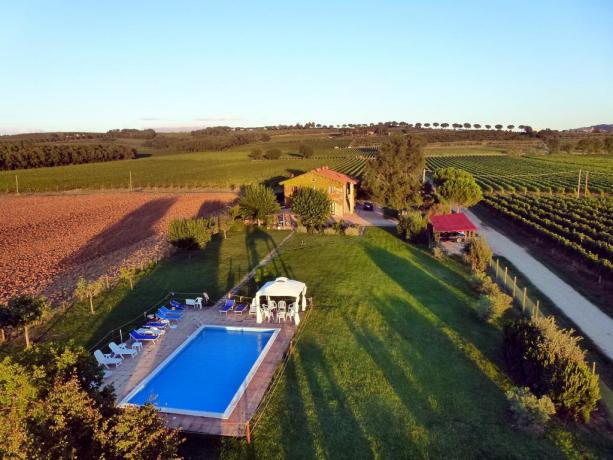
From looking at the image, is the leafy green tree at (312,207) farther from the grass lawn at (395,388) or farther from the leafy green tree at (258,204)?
the grass lawn at (395,388)

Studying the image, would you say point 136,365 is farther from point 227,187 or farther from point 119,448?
point 227,187

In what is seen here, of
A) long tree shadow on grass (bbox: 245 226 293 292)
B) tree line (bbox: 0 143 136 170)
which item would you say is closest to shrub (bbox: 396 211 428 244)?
long tree shadow on grass (bbox: 245 226 293 292)

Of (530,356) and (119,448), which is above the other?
(119,448)

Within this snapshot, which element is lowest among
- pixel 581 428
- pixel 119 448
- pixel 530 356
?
pixel 581 428

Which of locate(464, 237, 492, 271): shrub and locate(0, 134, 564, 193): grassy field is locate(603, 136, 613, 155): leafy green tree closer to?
locate(0, 134, 564, 193): grassy field

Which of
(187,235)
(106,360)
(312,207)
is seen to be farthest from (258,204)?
(106,360)

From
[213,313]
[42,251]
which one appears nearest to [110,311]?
[213,313]

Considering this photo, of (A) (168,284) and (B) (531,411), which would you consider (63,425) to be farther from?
(A) (168,284)

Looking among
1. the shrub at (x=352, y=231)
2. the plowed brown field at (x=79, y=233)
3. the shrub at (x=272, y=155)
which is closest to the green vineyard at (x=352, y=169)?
the plowed brown field at (x=79, y=233)
